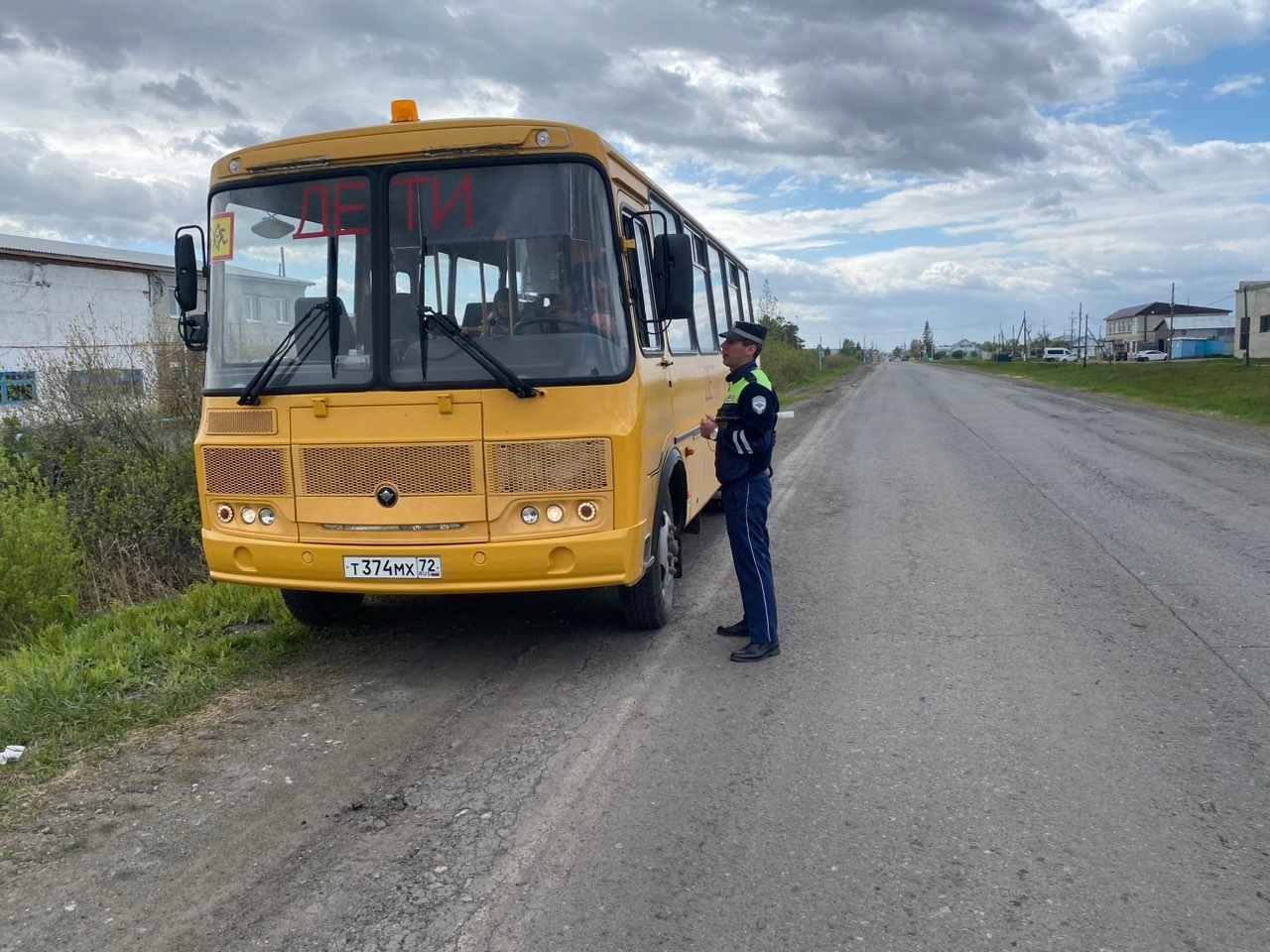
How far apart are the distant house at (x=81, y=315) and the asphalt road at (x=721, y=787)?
22.9ft

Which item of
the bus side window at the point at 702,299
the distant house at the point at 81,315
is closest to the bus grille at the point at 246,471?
the bus side window at the point at 702,299

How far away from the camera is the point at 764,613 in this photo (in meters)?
5.61

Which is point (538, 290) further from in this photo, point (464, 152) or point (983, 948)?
point (983, 948)

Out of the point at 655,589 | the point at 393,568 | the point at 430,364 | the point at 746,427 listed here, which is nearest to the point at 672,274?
the point at 746,427

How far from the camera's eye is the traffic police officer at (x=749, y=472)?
561cm

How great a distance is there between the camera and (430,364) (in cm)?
523

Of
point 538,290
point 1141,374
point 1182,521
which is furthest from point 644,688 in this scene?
point 1141,374

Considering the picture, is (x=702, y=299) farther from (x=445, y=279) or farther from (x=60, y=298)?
(x=60, y=298)

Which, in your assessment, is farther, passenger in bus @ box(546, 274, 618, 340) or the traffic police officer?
the traffic police officer

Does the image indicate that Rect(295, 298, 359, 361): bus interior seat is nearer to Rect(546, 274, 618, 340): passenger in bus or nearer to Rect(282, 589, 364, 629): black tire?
Rect(546, 274, 618, 340): passenger in bus

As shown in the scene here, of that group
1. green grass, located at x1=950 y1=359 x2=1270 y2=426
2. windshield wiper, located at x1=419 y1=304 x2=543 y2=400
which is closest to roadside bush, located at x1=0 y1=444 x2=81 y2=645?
windshield wiper, located at x1=419 y1=304 x2=543 y2=400

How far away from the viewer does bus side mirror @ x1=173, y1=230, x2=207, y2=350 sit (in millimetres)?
5691

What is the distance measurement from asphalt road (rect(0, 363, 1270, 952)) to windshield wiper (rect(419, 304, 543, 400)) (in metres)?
1.55

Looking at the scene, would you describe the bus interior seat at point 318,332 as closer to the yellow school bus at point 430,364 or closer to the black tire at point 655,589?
the yellow school bus at point 430,364
